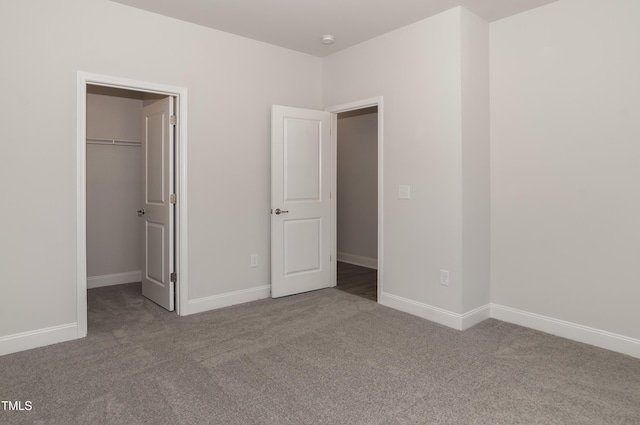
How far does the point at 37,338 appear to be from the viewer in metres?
2.98

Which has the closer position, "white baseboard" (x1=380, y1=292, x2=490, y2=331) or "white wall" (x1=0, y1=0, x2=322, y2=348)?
"white wall" (x1=0, y1=0, x2=322, y2=348)

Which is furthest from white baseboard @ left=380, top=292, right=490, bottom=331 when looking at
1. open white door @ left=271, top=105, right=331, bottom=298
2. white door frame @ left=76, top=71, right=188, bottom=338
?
white door frame @ left=76, top=71, right=188, bottom=338

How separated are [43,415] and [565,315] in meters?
3.62

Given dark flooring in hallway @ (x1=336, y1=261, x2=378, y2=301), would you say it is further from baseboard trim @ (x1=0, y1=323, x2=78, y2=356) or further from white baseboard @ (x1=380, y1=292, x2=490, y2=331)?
baseboard trim @ (x1=0, y1=323, x2=78, y2=356)

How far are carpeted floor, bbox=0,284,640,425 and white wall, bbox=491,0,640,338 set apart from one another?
1.30 feet

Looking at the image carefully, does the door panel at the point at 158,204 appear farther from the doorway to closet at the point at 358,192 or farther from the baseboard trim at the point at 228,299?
the doorway to closet at the point at 358,192

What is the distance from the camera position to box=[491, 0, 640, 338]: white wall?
292 centimetres

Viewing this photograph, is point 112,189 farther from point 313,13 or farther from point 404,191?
point 404,191

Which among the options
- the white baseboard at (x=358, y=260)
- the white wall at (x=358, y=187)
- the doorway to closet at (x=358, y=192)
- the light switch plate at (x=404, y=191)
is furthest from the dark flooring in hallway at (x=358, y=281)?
the light switch plate at (x=404, y=191)

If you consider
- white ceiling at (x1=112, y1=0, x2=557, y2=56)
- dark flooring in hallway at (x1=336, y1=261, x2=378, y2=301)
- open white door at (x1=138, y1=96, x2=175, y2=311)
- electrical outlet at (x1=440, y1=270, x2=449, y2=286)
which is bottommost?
dark flooring in hallway at (x1=336, y1=261, x2=378, y2=301)

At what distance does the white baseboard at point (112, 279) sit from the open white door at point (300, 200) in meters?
2.04

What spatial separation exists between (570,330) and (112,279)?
4.86 metres

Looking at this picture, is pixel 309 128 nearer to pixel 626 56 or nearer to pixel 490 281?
pixel 490 281

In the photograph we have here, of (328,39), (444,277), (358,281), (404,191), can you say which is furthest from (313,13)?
(358,281)
